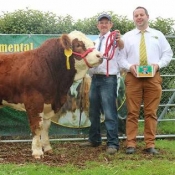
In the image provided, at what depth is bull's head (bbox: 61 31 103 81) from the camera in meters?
6.61

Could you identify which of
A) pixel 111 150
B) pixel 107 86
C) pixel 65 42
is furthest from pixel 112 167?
pixel 65 42

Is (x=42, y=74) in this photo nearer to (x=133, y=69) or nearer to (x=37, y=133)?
(x=37, y=133)

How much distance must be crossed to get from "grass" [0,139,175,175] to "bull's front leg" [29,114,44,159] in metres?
0.29

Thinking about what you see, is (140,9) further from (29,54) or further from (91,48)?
(29,54)

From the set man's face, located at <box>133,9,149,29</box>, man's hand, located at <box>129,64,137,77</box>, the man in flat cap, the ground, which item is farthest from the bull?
man's face, located at <box>133,9,149,29</box>

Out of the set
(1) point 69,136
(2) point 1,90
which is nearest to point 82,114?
(1) point 69,136

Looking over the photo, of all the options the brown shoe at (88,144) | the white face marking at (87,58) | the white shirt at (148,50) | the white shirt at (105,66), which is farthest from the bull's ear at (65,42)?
the brown shoe at (88,144)

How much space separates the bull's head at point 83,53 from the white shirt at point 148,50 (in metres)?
0.60

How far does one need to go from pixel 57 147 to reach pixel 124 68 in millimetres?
1875

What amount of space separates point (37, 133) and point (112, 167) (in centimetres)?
123

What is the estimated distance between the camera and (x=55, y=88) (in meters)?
6.64

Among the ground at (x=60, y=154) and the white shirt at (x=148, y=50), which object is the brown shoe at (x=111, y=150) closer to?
the ground at (x=60, y=154)

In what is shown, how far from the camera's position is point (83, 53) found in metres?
6.64

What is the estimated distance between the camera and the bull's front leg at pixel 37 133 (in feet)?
21.5
